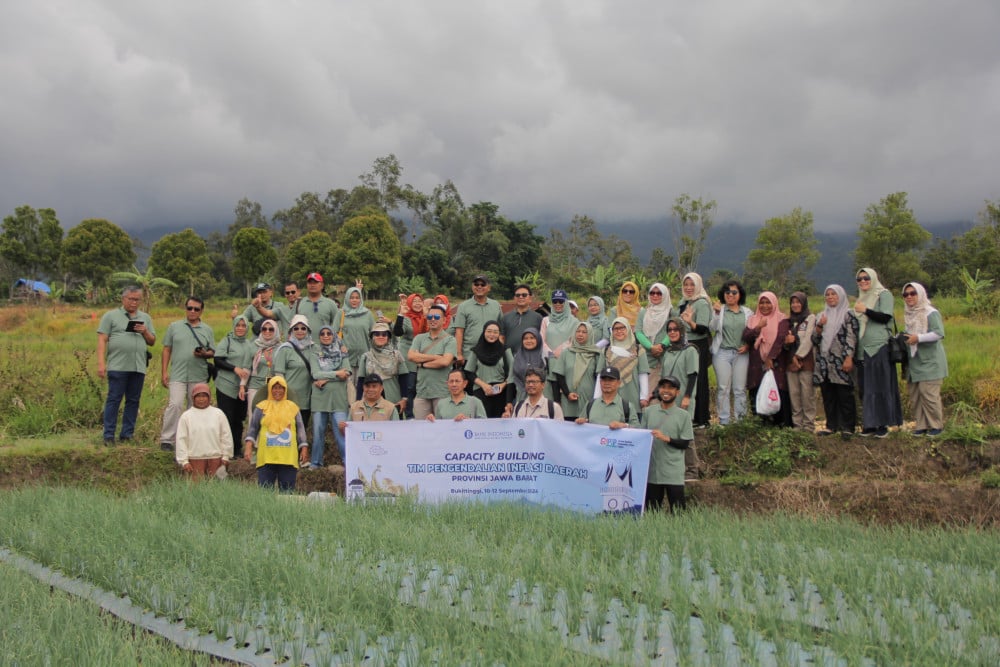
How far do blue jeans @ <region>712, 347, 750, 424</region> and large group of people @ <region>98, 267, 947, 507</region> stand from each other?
2 centimetres

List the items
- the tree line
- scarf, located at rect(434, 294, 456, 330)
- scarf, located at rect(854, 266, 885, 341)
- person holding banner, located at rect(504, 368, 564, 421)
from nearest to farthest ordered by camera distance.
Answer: person holding banner, located at rect(504, 368, 564, 421), scarf, located at rect(854, 266, 885, 341), scarf, located at rect(434, 294, 456, 330), the tree line

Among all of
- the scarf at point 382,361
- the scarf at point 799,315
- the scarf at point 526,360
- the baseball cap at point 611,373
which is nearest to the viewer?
the baseball cap at point 611,373

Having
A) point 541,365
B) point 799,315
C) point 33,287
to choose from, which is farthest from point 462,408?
point 33,287

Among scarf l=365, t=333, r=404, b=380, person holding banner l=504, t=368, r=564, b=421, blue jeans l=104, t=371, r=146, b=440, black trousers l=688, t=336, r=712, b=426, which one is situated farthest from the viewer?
blue jeans l=104, t=371, r=146, b=440

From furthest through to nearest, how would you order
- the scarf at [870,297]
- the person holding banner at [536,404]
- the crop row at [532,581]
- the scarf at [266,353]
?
the scarf at [266,353] < the scarf at [870,297] < the person holding banner at [536,404] < the crop row at [532,581]

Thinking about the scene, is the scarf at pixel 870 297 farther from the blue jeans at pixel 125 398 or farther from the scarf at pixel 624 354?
the blue jeans at pixel 125 398

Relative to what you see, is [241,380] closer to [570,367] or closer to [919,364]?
[570,367]

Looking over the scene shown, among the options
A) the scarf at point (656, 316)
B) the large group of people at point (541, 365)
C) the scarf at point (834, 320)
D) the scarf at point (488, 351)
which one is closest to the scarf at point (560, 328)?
the large group of people at point (541, 365)

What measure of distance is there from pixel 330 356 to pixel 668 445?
3.81 metres

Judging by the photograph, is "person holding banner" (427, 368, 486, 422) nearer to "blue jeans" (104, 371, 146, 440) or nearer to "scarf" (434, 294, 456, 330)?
"scarf" (434, 294, 456, 330)

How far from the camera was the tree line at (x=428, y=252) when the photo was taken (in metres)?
37.3

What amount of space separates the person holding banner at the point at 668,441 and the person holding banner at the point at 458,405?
1.72m

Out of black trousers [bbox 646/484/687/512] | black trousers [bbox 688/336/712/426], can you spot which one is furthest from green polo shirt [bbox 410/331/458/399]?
black trousers [bbox 688/336/712/426]

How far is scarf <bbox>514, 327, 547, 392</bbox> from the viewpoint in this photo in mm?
7762
